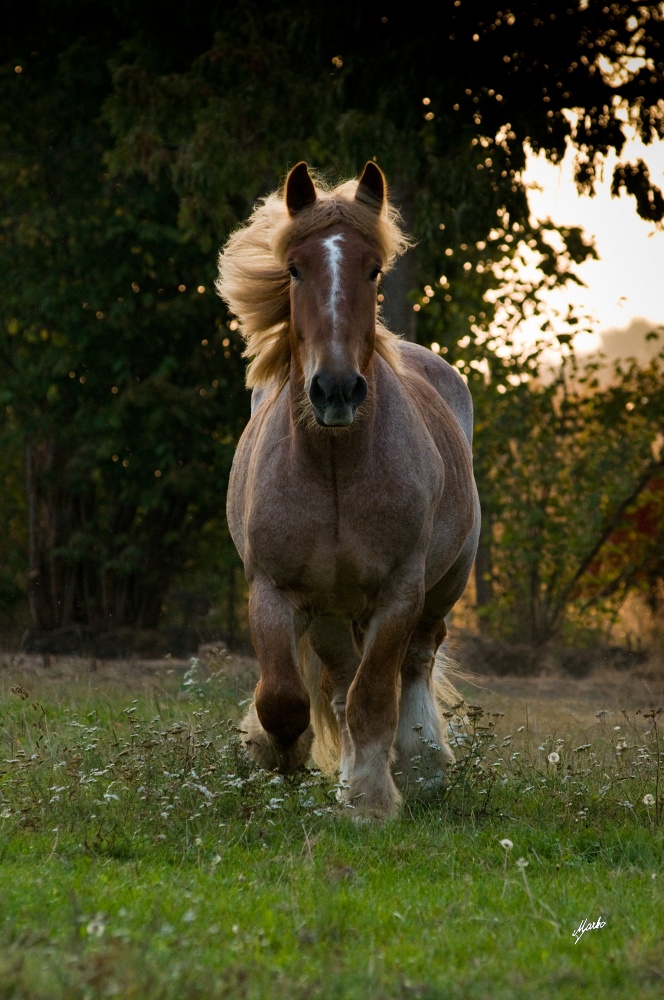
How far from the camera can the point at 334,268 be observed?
16.9 feet

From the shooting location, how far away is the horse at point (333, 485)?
5.16 meters

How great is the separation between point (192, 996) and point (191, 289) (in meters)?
13.1

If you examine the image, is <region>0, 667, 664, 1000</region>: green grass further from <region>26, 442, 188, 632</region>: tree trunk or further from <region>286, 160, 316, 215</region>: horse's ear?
<region>26, 442, 188, 632</region>: tree trunk

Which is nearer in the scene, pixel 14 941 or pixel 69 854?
pixel 14 941

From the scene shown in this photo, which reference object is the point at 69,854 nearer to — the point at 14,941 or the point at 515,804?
the point at 14,941

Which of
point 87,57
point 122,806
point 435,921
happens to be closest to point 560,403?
point 87,57

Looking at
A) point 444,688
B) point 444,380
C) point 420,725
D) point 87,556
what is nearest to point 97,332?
point 87,556

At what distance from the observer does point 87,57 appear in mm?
14453

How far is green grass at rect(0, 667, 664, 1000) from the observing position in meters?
3.02

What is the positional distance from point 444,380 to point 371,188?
2410mm

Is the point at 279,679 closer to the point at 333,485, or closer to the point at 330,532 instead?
the point at 330,532

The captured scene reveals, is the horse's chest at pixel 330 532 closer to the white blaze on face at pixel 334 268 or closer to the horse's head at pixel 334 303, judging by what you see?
the horse's head at pixel 334 303

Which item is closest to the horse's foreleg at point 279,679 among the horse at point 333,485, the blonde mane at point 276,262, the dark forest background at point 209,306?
the horse at point 333,485

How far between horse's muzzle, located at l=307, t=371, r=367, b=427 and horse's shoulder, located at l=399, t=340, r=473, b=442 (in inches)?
112
